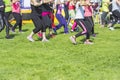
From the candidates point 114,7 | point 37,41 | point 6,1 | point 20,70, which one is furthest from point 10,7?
point 20,70

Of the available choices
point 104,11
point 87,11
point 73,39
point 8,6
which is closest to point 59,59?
point 73,39

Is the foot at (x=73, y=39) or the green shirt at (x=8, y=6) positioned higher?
the green shirt at (x=8, y=6)

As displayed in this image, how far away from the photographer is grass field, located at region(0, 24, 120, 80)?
28.4 feet

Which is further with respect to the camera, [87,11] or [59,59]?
[87,11]

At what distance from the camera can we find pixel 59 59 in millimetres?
10500

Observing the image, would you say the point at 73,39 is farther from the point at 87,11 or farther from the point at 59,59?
the point at 59,59

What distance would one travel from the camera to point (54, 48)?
1240 cm

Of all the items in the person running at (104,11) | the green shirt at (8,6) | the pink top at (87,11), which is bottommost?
the person running at (104,11)

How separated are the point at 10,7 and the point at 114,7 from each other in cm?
468

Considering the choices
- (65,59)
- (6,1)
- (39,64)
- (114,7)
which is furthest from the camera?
(114,7)

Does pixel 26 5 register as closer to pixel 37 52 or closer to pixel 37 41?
pixel 37 41

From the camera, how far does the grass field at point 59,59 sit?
866 cm

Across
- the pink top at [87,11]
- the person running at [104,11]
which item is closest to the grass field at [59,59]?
the pink top at [87,11]

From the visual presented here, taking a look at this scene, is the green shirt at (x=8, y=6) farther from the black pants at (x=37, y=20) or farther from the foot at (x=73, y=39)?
the foot at (x=73, y=39)
